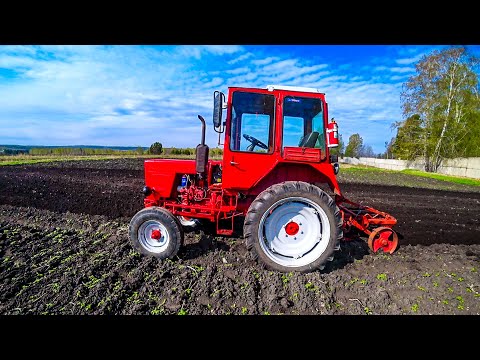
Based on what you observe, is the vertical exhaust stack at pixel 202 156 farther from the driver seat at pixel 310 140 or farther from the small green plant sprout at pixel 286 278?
the small green plant sprout at pixel 286 278

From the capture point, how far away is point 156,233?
4.02m

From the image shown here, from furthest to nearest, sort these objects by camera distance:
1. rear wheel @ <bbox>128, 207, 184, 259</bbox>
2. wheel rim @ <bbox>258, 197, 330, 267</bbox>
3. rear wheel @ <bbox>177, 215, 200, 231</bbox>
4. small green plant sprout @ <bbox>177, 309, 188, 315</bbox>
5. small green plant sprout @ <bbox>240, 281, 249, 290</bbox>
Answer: rear wheel @ <bbox>177, 215, 200, 231</bbox> → rear wheel @ <bbox>128, 207, 184, 259</bbox> → wheel rim @ <bbox>258, 197, 330, 267</bbox> → small green plant sprout @ <bbox>240, 281, 249, 290</bbox> → small green plant sprout @ <bbox>177, 309, 188, 315</bbox>

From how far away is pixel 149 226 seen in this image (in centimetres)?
406

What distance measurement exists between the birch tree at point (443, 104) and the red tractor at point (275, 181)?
90.0ft

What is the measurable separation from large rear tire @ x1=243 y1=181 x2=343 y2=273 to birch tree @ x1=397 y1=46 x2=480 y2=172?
27.9 meters

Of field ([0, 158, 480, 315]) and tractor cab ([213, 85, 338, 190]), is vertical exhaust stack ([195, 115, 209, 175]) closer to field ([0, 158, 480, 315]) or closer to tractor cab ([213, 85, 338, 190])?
tractor cab ([213, 85, 338, 190])

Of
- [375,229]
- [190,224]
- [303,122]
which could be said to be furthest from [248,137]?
[375,229]

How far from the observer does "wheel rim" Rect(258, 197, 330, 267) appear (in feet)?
12.6

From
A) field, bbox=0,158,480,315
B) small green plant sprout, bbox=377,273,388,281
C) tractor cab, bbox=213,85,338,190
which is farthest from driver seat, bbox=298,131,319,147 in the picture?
small green plant sprout, bbox=377,273,388,281

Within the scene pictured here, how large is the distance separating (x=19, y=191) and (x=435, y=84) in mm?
32194

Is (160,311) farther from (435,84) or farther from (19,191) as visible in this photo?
(435,84)

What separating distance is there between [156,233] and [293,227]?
6.57 feet

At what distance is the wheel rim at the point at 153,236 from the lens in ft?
13.2

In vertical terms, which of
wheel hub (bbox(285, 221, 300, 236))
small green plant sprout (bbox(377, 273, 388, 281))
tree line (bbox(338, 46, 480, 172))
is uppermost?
tree line (bbox(338, 46, 480, 172))
